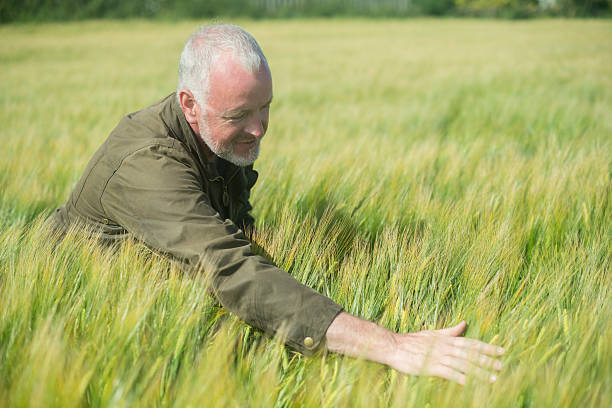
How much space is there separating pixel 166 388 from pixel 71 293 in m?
0.45

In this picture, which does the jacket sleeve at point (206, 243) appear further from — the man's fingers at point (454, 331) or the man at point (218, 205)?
the man's fingers at point (454, 331)

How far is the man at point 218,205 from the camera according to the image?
1.09 m

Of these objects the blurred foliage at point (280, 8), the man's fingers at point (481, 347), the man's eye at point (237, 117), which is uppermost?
the blurred foliage at point (280, 8)

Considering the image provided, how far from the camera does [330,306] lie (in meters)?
1.14

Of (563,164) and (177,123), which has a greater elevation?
(177,123)

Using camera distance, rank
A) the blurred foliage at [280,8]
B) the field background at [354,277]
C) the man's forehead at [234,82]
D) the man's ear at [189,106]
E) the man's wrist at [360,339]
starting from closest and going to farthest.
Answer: the field background at [354,277], the man's wrist at [360,339], the man's forehead at [234,82], the man's ear at [189,106], the blurred foliage at [280,8]

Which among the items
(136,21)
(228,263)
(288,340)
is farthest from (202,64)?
(136,21)

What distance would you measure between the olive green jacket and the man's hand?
49 mm

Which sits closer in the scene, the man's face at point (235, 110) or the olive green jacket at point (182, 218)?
the olive green jacket at point (182, 218)

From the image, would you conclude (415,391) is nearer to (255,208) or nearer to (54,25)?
(255,208)

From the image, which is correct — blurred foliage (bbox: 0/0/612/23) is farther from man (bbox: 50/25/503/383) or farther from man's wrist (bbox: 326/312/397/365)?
man's wrist (bbox: 326/312/397/365)

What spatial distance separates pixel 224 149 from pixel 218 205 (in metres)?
0.25

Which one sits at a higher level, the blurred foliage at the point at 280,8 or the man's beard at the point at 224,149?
the blurred foliage at the point at 280,8

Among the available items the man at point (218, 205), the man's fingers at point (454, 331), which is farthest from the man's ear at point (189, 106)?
the man's fingers at point (454, 331)
